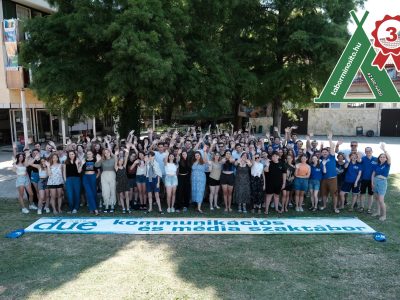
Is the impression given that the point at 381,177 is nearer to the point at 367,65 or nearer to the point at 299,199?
the point at 299,199

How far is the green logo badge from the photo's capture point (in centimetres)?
888

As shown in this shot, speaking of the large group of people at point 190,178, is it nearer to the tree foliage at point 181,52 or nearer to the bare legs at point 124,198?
the bare legs at point 124,198

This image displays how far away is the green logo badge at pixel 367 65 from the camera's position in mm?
8875

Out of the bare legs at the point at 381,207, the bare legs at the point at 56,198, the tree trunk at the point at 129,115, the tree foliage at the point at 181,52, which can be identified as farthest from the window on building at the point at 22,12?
the bare legs at the point at 381,207

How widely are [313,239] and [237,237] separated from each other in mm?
1541

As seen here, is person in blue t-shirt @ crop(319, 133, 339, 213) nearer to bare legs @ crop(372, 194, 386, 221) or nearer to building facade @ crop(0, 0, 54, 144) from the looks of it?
bare legs @ crop(372, 194, 386, 221)

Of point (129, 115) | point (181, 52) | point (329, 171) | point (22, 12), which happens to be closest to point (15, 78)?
point (22, 12)

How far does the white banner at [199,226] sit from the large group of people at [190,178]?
0.65 m

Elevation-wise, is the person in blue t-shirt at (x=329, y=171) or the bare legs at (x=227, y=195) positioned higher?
the person in blue t-shirt at (x=329, y=171)

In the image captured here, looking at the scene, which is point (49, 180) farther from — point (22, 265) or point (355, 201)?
point (355, 201)

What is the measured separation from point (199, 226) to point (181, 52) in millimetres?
7053

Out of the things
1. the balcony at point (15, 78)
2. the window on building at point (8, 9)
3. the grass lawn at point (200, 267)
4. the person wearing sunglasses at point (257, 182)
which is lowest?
the grass lawn at point (200, 267)

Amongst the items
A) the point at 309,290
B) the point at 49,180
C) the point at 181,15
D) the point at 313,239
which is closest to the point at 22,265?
the point at 49,180

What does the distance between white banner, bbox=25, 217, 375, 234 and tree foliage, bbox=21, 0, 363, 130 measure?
199 inches
